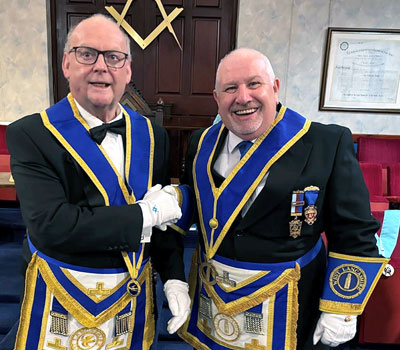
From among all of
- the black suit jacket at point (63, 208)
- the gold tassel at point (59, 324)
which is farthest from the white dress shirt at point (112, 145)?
the gold tassel at point (59, 324)

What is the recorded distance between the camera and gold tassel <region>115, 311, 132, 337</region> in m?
1.13

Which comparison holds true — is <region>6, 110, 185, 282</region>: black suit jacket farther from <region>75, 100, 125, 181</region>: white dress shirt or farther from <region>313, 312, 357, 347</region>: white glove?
<region>313, 312, 357, 347</region>: white glove

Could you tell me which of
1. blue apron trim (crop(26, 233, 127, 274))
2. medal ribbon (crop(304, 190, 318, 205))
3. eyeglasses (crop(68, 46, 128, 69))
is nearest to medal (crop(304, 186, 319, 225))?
medal ribbon (crop(304, 190, 318, 205))

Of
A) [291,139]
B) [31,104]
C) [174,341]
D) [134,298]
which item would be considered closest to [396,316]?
[174,341]

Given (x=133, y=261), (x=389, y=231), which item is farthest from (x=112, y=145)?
(x=389, y=231)

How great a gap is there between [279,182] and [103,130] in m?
0.56

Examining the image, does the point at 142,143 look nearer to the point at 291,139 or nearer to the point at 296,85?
the point at 291,139

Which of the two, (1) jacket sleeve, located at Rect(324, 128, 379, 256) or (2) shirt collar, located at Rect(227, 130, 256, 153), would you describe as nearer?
(1) jacket sleeve, located at Rect(324, 128, 379, 256)

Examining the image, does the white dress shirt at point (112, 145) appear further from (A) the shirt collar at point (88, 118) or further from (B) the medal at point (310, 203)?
(B) the medal at point (310, 203)

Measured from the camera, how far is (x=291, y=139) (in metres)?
1.13

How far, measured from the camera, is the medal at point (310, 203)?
1092mm

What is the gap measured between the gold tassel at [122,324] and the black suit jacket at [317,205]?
37 centimetres

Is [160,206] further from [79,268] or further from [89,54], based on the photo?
[89,54]

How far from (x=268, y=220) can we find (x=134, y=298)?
0.50 meters
